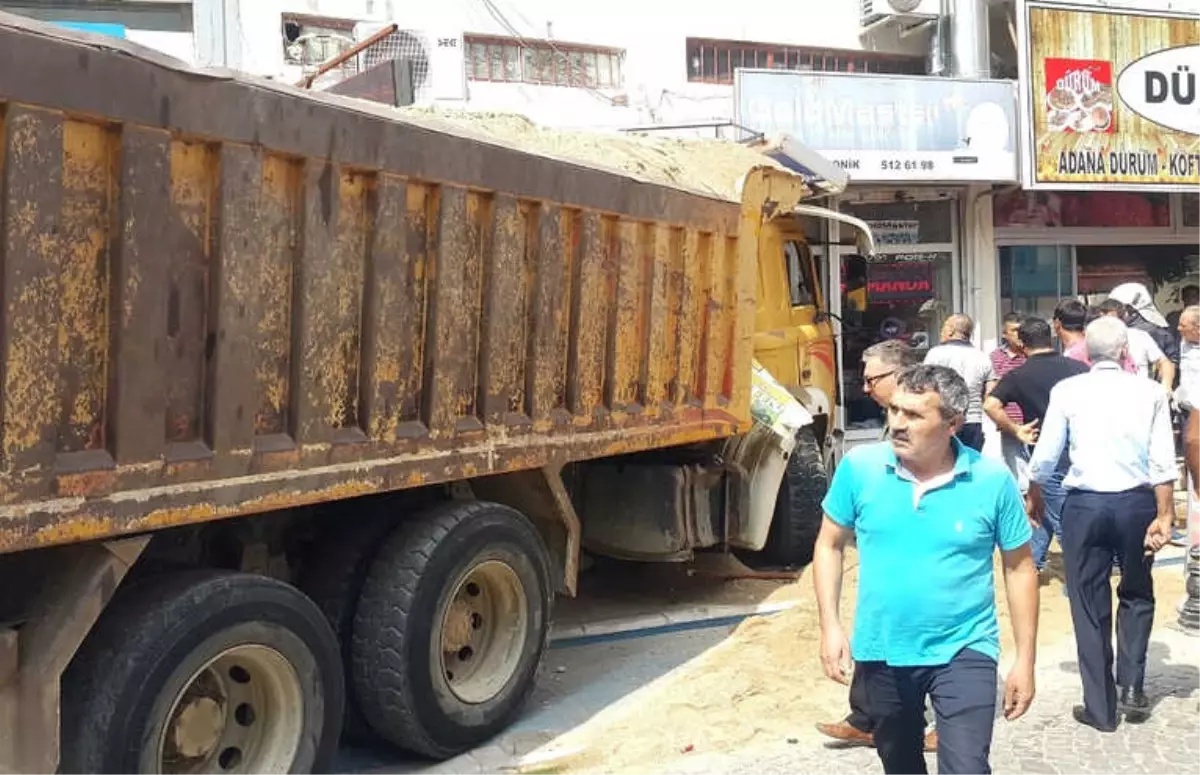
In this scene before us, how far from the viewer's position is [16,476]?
9.58 ft

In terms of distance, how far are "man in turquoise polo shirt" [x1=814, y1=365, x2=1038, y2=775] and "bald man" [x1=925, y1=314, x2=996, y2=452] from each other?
492 cm

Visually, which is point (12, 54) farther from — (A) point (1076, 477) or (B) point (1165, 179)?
(B) point (1165, 179)

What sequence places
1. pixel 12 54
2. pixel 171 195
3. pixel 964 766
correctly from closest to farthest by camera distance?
pixel 12 54 → pixel 964 766 → pixel 171 195

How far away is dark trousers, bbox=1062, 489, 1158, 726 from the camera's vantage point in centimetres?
486

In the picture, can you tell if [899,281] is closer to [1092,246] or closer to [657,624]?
[1092,246]

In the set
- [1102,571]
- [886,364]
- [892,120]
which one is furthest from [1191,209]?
[886,364]

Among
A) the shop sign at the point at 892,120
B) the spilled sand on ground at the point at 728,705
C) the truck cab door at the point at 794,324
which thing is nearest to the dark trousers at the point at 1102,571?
the spilled sand on ground at the point at 728,705

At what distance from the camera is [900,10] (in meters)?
12.4

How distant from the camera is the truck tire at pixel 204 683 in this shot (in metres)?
3.27

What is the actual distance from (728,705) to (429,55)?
Answer: 306 inches

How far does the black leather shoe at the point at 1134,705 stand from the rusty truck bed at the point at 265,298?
2606 mm

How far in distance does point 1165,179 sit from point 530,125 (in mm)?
9080

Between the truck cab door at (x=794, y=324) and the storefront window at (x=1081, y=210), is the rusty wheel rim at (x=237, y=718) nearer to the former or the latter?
the truck cab door at (x=794, y=324)

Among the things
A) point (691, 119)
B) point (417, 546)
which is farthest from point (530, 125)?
point (691, 119)
